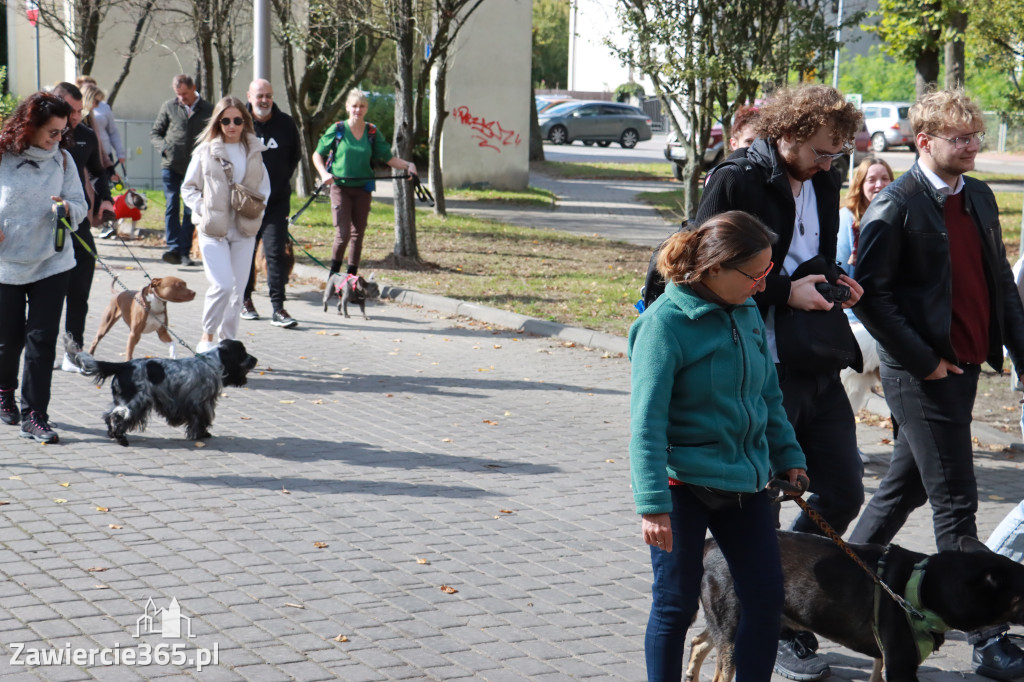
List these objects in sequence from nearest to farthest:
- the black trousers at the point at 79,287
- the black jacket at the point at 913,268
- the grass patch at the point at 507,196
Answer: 1. the black jacket at the point at 913,268
2. the black trousers at the point at 79,287
3. the grass patch at the point at 507,196

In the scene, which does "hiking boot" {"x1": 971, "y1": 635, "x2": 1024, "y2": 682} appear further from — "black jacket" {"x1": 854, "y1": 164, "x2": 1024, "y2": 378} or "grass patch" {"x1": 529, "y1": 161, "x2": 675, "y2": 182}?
"grass patch" {"x1": 529, "y1": 161, "x2": 675, "y2": 182}

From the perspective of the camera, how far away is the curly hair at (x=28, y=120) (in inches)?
267

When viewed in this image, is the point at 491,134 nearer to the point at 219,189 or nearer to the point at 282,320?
the point at 282,320

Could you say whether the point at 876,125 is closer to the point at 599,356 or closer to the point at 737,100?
the point at 737,100

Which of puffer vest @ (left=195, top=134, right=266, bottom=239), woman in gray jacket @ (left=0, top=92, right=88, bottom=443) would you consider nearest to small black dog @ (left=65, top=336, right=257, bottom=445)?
woman in gray jacket @ (left=0, top=92, right=88, bottom=443)

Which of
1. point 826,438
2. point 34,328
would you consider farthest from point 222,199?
point 826,438

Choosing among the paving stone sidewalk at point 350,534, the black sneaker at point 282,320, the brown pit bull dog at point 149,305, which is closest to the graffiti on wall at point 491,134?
the black sneaker at point 282,320

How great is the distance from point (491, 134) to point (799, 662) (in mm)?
22968

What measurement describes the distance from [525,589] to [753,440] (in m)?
1.85

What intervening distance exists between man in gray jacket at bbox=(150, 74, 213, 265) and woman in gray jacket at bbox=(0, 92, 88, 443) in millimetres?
7850

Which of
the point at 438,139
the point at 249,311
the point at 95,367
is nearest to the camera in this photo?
the point at 95,367

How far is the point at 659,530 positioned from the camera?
326cm

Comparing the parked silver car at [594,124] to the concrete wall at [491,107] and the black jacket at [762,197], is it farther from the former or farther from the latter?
the black jacket at [762,197]

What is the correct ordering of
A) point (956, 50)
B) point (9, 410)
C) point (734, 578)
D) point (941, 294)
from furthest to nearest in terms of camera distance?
point (956, 50)
point (9, 410)
point (941, 294)
point (734, 578)
